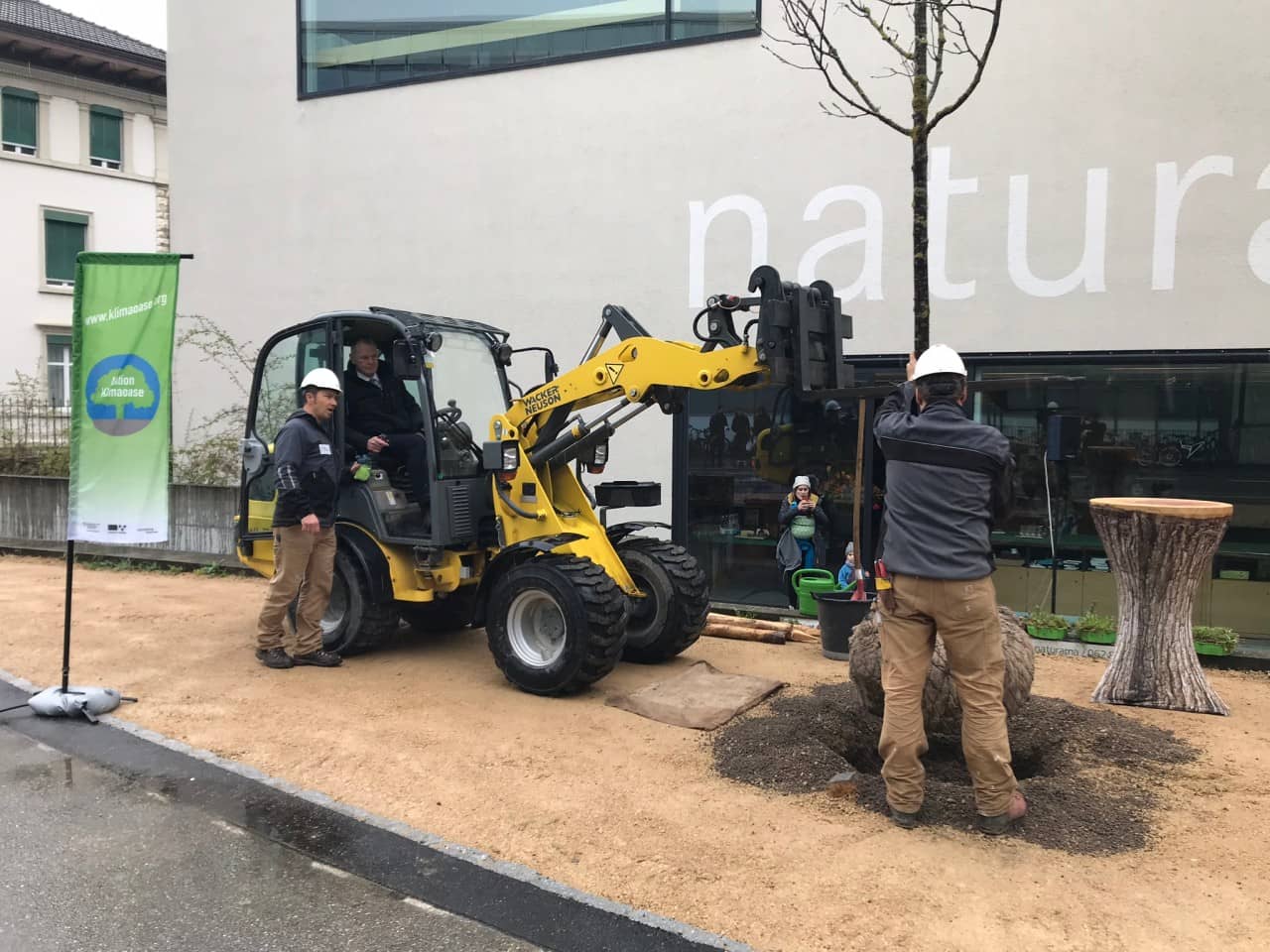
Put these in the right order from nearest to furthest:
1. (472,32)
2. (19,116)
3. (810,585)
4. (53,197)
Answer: (810,585) < (472,32) < (19,116) < (53,197)

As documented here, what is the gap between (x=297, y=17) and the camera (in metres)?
11.8

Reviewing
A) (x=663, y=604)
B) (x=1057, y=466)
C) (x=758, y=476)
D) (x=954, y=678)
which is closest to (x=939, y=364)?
(x=954, y=678)

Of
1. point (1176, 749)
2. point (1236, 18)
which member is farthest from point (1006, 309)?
point (1176, 749)

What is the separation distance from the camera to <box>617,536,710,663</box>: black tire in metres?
6.72

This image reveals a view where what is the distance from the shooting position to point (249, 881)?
3719 millimetres

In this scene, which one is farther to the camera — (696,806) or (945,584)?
(696,806)

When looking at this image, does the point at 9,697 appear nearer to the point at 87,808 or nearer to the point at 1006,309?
the point at 87,808

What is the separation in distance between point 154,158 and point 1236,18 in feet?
87.2

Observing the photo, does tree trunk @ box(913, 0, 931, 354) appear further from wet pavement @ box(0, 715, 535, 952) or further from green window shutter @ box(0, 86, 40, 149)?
green window shutter @ box(0, 86, 40, 149)

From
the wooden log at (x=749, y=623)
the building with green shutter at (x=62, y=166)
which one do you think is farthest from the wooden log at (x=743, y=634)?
the building with green shutter at (x=62, y=166)

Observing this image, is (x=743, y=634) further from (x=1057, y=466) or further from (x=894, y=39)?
(x=894, y=39)

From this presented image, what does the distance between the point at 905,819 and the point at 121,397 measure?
17.0ft

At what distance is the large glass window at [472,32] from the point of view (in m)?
9.84

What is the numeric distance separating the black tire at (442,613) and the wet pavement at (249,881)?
9.56 ft
